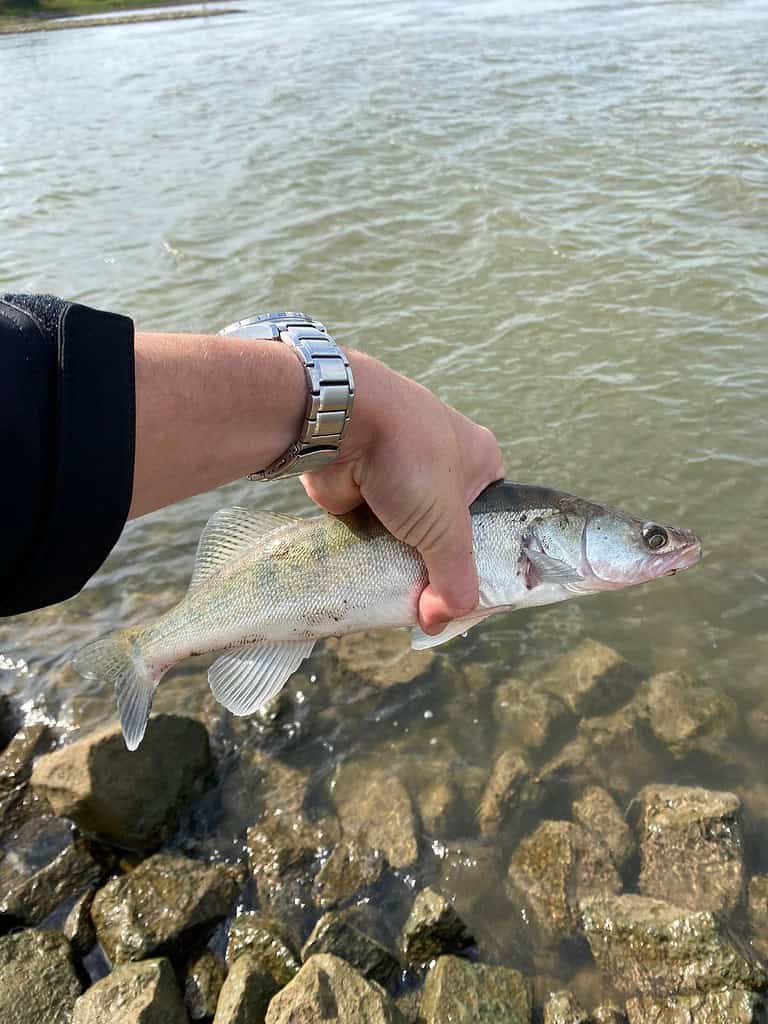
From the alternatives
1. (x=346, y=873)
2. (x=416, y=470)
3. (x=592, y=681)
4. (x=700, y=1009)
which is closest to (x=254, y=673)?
(x=346, y=873)

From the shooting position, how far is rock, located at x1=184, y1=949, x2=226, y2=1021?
12.1 feet

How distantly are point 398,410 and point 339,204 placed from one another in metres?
12.9

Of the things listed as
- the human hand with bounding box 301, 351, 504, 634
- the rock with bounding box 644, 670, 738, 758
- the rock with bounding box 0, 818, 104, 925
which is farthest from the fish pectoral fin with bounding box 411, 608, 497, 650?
the rock with bounding box 0, 818, 104, 925

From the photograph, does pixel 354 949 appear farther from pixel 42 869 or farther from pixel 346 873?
pixel 42 869

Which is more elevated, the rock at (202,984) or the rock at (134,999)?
the rock at (134,999)

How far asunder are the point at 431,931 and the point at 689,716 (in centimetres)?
226

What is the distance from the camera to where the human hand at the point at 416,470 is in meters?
2.40

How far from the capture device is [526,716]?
209 inches

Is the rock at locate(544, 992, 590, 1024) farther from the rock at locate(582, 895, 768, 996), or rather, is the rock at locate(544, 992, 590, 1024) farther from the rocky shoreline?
the rock at locate(582, 895, 768, 996)

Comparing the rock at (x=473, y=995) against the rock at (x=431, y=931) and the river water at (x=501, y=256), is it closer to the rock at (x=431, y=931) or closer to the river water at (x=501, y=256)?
the rock at (x=431, y=931)

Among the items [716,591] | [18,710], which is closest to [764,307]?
[716,591]

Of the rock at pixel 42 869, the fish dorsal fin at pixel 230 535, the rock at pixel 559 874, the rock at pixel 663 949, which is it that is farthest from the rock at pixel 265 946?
the fish dorsal fin at pixel 230 535

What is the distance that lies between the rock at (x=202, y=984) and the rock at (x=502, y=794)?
167cm

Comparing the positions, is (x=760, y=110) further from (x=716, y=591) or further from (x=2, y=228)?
(x=2, y=228)
